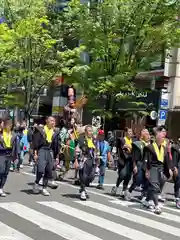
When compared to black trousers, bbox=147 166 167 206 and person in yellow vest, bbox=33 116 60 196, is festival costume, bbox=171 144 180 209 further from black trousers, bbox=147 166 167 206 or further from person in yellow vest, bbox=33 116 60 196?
person in yellow vest, bbox=33 116 60 196

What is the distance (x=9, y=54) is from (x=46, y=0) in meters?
4.58

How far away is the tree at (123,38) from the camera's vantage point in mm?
21281

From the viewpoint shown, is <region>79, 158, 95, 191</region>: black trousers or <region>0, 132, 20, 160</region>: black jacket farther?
<region>79, 158, 95, 191</region>: black trousers

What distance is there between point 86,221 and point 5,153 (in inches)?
115

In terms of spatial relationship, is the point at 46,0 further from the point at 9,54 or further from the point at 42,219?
the point at 42,219

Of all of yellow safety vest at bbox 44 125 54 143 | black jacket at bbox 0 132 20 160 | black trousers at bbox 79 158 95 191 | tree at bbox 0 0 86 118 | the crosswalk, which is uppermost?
tree at bbox 0 0 86 118

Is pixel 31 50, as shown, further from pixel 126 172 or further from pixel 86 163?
pixel 86 163

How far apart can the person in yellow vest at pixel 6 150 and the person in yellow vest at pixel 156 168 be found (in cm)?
290

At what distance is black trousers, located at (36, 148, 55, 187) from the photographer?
1044 cm

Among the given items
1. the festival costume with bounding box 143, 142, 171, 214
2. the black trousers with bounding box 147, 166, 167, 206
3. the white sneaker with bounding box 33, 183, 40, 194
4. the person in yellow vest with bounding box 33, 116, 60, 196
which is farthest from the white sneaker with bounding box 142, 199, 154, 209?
the white sneaker with bounding box 33, 183, 40, 194

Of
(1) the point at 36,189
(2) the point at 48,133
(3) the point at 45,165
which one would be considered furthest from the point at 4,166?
(2) the point at 48,133

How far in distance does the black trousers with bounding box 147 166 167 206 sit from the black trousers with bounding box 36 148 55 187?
95.8 inches

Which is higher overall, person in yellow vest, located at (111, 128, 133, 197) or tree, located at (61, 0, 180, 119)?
tree, located at (61, 0, 180, 119)

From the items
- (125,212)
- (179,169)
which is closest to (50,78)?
(179,169)
